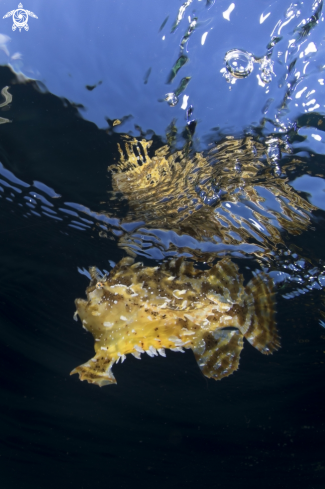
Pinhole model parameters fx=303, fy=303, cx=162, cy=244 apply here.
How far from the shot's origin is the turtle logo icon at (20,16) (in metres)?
3.14

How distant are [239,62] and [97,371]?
4.20 metres

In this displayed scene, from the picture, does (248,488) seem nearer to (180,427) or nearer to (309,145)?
(180,427)

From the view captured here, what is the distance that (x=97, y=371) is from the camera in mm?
4312

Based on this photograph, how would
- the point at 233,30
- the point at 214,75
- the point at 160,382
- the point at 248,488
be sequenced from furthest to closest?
1. the point at 248,488
2. the point at 160,382
3. the point at 214,75
4. the point at 233,30

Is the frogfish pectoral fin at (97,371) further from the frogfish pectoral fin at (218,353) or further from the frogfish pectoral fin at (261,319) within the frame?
the frogfish pectoral fin at (261,319)

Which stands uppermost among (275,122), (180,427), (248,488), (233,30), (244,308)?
(233,30)

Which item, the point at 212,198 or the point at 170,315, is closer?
the point at 170,315

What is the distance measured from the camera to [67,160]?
4699mm

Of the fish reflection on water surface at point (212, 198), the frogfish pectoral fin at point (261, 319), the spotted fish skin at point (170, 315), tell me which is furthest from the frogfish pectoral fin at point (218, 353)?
the fish reflection on water surface at point (212, 198)

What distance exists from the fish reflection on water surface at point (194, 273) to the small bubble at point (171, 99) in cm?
71

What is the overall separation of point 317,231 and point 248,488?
2009 cm

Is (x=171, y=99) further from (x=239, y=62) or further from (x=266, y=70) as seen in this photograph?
(x=266, y=70)

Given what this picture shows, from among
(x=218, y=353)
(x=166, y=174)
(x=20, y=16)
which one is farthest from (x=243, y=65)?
(x=218, y=353)

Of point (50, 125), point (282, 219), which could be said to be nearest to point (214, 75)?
point (50, 125)
